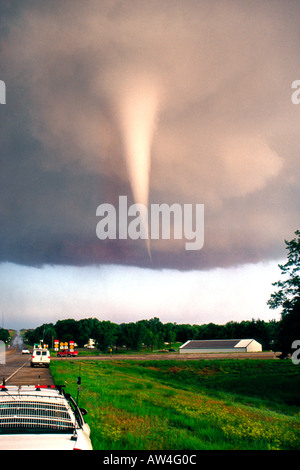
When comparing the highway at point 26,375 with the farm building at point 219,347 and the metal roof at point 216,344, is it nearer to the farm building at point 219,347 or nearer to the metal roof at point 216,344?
the farm building at point 219,347

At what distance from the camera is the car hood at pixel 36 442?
5.48 m

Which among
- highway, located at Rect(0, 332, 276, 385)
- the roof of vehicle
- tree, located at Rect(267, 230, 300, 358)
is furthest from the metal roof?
the roof of vehicle

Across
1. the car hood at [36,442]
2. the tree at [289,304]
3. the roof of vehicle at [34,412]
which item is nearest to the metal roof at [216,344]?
the tree at [289,304]

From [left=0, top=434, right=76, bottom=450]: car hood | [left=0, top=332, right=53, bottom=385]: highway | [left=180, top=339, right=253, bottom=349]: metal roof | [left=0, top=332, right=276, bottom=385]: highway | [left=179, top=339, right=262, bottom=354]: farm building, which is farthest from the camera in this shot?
[left=180, top=339, right=253, bottom=349]: metal roof

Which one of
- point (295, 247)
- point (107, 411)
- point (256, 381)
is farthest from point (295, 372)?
point (107, 411)

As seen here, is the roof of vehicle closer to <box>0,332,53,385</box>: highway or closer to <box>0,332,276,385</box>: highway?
<box>0,332,276,385</box>: highway

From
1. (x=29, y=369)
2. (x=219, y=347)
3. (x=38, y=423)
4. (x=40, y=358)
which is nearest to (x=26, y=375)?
(x=29, y=369)

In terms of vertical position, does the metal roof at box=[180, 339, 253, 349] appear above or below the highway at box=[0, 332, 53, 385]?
below

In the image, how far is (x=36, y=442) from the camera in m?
5.61

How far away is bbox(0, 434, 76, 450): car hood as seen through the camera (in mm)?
5477

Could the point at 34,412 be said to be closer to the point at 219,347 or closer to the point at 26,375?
the point at 26,375

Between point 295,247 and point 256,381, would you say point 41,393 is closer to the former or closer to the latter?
point 295,247

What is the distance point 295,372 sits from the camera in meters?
57.4
